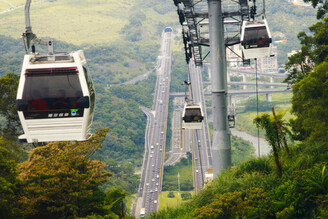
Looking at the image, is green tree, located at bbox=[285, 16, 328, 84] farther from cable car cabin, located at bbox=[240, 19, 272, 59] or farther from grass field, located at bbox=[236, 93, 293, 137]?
grass field, located at bbox=[236, 93, 293, 137]

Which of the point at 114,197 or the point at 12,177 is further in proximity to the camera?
the point at 114,197

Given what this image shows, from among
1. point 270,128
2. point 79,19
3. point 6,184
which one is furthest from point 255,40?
point 79,19

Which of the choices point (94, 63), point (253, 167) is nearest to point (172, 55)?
point (94, 63)

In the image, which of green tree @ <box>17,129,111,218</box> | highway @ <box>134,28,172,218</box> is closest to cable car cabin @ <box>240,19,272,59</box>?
green tree @ <box>17,129,111,218</box>

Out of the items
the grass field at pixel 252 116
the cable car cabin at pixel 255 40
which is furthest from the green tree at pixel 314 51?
the grass field at pixel 252 116

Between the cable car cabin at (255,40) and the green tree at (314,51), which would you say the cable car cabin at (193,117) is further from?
the green tree at (314,51)

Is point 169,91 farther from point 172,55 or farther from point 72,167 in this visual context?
point 72,167
